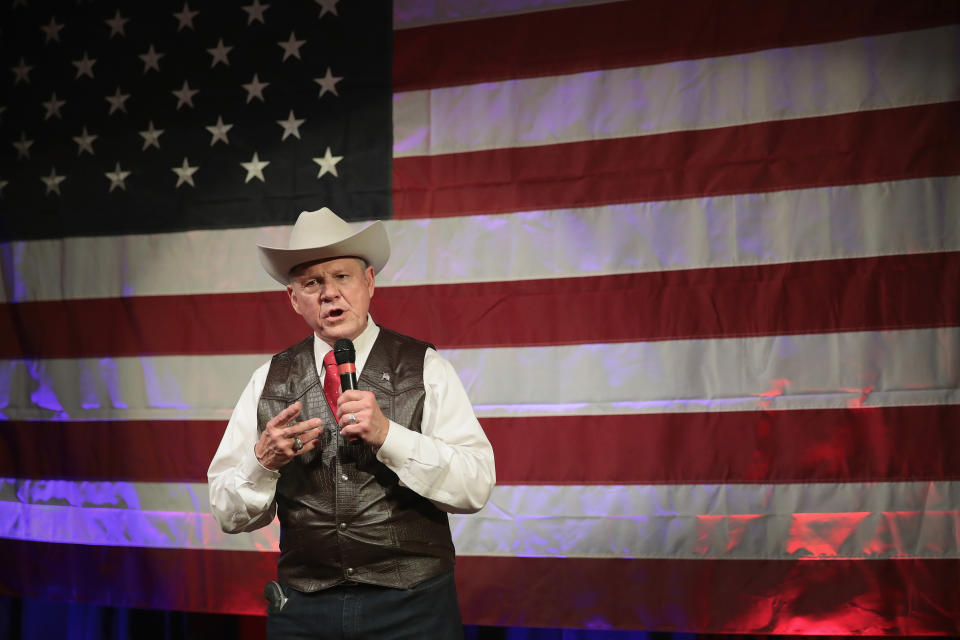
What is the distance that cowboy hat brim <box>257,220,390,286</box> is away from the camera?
175cm

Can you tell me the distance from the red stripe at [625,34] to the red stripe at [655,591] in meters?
1.73

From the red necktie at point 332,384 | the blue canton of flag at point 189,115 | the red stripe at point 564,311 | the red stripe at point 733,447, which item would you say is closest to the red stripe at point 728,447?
the red stripe at point 733,447

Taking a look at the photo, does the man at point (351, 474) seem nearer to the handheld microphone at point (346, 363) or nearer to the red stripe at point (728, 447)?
the handheld microphone at point (346, 363)

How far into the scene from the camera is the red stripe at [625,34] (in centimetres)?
256

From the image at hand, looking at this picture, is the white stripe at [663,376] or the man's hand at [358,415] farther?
the white stripe at [663,376]

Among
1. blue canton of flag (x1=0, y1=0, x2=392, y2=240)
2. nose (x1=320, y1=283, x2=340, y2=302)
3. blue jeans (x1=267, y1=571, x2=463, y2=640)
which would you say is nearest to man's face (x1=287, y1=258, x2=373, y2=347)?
nose (x1=320, y1=283, x2=340, y2=302)

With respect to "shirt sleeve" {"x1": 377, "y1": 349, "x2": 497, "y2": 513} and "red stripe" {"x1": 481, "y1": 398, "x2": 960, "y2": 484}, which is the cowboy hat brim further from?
"red stripe" {"x1": 481, "y1": 398, "x2": 960, "y2": 484}

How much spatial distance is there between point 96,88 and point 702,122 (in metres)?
2.45

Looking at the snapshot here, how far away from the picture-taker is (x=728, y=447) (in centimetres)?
256

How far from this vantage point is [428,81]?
2889mm

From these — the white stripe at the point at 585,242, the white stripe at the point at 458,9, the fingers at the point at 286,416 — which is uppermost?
the white stripe at the point at 458,9

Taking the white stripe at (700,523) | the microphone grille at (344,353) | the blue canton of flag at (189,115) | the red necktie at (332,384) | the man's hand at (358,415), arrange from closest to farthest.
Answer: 1. the man's hand at (358,415)
2. the microphone grille at (344,353)
3. the red necktie at (332,384)
4. the white stripe at (700,523)
5. the blue canton of flag at (189,115)

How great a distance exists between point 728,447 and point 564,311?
71 cm

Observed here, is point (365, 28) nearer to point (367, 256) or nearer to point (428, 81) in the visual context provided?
point (428, 81)
